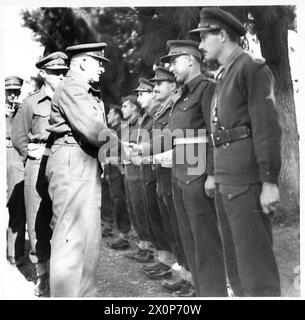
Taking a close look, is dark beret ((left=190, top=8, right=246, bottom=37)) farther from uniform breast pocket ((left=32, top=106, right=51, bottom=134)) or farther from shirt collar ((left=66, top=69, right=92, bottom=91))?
uniform breast pocket ((left=32, top=106, right=51, bottom=134))

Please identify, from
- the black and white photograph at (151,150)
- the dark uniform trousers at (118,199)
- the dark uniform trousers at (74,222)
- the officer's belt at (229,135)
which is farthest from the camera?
the dark uniform trousers at (118,199)

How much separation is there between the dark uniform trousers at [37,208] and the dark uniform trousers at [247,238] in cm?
146

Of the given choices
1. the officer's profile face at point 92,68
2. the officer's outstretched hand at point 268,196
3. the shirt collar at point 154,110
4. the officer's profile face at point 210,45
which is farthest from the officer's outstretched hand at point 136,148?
the officer's outstretched hand at point 268,196

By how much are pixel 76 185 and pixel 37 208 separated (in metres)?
0.63

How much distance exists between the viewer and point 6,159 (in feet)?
16.1

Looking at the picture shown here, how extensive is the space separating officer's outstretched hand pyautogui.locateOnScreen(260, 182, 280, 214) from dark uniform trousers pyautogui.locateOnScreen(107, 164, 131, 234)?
1.13m

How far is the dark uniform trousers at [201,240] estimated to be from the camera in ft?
14.5

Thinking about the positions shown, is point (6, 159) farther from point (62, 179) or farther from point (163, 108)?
point (163, 108)

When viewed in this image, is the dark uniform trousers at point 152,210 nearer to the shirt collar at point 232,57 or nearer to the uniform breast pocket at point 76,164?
the uniform breast pocket at point 76,164

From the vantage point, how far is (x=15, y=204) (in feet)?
16.5

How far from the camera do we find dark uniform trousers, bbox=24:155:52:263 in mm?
4922

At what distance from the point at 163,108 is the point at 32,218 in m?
1.41

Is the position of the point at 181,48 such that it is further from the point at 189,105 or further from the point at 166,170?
the point at 166,170

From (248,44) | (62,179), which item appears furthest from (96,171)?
(248,44)
